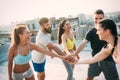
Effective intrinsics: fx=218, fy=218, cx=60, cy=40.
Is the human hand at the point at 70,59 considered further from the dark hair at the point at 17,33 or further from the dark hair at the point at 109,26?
the dark hair at the point at 109,26

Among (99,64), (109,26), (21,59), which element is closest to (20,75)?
(21,59)

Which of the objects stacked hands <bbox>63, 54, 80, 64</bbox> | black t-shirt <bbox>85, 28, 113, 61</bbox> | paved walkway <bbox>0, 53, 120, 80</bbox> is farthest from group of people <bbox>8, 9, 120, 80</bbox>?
paved walkway <bbox>0, 53, 120, 80</bbox>

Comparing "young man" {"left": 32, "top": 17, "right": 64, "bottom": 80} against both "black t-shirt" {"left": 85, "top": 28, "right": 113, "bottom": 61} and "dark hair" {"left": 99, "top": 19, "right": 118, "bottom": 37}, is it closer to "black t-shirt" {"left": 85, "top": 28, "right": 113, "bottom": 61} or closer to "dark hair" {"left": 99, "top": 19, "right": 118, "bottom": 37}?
"black t-shirt" {"left": 85, "top": 28, "right": 113, "bottom": 61}

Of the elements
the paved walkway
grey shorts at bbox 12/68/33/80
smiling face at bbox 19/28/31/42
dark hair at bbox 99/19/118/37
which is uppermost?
dark hair at bbox 99/19/118/37

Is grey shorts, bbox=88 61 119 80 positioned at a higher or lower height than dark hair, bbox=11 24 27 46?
lower

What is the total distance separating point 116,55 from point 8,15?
5804mm

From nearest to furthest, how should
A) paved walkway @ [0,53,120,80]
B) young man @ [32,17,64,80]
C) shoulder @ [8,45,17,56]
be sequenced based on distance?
1. shoulder @ [8,45,17,56]
2. young man @ [32,17,64,80]
3. paved walkway @ [0,53,120,80]

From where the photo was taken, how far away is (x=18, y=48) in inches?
93.0

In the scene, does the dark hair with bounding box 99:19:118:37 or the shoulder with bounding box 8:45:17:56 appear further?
the shoulder with bounding box 8:45:17:56

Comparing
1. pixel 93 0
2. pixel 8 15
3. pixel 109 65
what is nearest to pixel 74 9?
pixel 93 0

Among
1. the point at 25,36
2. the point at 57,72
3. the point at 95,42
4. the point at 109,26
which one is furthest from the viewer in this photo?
the point at 57,72

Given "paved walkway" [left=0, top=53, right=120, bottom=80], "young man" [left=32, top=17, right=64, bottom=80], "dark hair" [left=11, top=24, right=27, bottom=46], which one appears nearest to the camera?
"dark hair" [left=11, top=24, right=27, bottom=46]

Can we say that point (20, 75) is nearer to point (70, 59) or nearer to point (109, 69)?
point (70, 59)

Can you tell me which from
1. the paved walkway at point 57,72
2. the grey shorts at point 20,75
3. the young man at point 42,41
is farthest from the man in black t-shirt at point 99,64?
the paved walkway at point 57,72
